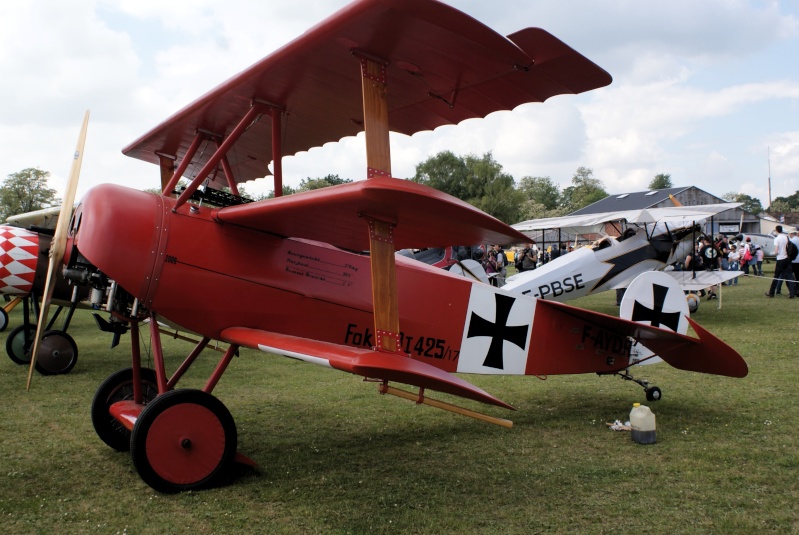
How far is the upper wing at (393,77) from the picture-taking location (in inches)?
126

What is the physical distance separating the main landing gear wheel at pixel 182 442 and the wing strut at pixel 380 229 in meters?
1.29

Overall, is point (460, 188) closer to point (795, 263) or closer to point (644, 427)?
point (795, 263)

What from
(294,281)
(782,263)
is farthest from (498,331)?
(782,263)

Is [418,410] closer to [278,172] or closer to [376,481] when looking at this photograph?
[376,481]

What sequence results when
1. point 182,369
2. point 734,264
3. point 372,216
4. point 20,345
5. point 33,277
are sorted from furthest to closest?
point 734,264, point 20,345, point 33,277, point 182,369, point 372,216

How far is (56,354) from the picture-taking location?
7.81 metres

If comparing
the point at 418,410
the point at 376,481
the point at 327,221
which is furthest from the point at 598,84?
the point at 418,410

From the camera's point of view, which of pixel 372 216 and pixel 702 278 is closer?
pixel 372 216

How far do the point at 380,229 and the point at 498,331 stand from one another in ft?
6.28

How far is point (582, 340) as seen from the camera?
5336mm

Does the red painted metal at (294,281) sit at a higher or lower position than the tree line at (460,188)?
lower

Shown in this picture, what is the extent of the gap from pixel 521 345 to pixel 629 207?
4725 cm

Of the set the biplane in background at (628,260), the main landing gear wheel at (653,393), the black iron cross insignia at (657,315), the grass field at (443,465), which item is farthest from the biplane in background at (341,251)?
the biplane in background at (628,260)

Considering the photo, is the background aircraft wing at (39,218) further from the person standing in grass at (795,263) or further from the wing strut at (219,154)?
the person standing in grass at (795,263)
